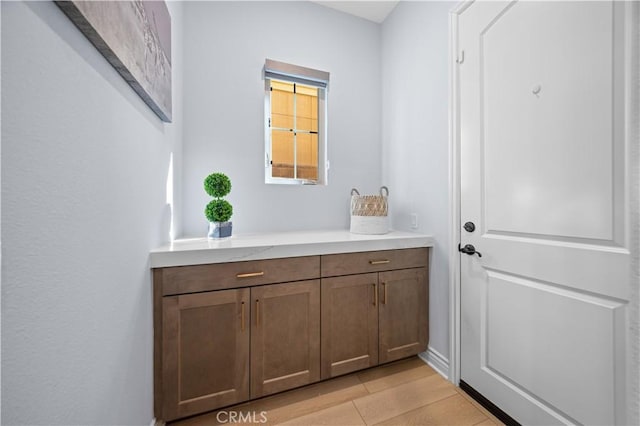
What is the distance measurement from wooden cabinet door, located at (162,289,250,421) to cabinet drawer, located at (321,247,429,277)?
502 mm

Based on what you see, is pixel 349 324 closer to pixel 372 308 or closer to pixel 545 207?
pixel 372 308

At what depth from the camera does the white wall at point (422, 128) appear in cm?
167

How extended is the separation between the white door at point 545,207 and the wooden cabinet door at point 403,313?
27cm

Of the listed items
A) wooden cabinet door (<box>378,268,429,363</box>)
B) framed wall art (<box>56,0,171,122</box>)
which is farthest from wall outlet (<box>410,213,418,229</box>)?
framed wall art (<box>56,0,171,122</box>)

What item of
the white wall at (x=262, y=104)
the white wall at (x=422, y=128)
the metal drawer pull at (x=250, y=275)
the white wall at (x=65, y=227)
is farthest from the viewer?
the white wall at (x=262, y=104)

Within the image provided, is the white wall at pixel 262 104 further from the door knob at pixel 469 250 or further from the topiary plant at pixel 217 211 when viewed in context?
the door knob at pixel 469 250

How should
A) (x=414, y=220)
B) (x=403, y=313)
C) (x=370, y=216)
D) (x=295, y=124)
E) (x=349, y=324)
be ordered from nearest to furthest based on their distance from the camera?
(x=349, y=324), (x=403, y=313), (x=370, y=216), (x=414, y=220), (x=295, y=124)

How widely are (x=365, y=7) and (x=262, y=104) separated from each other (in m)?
1.25

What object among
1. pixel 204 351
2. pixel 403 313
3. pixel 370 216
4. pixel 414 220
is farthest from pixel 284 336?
pixel 414 220

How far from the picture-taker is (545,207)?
1.14 metres

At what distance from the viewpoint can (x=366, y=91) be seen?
2289 mm

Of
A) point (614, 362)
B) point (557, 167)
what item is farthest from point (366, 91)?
point (614, 362)

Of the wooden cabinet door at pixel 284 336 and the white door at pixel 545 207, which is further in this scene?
the wooden cabinet door at pixel 284 336

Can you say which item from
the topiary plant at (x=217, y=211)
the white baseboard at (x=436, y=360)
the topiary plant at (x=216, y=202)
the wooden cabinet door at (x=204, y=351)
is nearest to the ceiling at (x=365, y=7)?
the topiary plant at (x=216, y=202)
